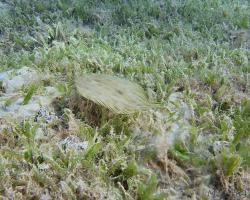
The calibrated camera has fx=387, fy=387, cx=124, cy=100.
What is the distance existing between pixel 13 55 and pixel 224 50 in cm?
352

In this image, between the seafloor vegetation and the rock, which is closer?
the seafloor vegetation

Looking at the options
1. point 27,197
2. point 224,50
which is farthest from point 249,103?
point 27,197

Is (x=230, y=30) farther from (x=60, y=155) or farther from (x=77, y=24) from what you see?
(x=60, y=155)

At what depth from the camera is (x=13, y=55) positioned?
641 cm

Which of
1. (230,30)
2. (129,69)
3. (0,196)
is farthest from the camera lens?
(230,30)

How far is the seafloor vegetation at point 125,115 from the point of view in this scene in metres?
3.86

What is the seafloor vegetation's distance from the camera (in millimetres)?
3863

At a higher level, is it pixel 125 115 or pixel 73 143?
pixel 125 115

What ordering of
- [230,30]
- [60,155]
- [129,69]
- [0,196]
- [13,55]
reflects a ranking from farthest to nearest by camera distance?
[230,30] → [13,55] → [129,69] → [60,155] → [0,196]

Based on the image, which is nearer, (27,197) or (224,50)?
(27,197)

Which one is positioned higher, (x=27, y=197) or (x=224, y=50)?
(x=224, y=50)

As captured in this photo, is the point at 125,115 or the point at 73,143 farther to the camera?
the point at 125,115

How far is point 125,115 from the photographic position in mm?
4531

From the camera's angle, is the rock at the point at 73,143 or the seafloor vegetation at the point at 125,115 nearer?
the seafloor vegetation at the point at 125,115
